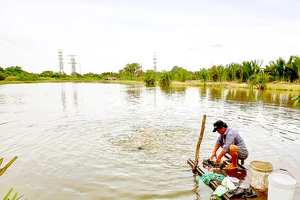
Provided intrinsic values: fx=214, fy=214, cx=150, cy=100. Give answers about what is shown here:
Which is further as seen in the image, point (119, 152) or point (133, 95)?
point (133, 95)

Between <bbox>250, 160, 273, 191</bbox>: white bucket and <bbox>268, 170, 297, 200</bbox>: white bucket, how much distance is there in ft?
1.58

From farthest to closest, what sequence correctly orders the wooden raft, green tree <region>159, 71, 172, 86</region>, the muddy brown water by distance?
green tree <region>159, 71, 172, 86</region>, the muddy brown water, the wooden raft

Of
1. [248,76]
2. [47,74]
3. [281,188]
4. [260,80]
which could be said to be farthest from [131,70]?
[281,188]

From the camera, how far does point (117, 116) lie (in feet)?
47.1

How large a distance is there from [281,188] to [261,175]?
81 centimetres

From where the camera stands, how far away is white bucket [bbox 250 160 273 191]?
4.38 metres

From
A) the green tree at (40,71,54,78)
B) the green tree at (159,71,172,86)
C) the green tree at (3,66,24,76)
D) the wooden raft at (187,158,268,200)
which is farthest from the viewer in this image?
the green tree at (40,71,54,78)

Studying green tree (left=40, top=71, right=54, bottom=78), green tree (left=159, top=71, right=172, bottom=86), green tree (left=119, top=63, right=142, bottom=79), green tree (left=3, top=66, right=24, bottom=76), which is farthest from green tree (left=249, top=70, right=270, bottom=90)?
green tree (left=3, top=66, right=24, bottom=76)

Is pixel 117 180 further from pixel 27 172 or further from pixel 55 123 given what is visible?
pixel 55 123

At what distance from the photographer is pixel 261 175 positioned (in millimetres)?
4418

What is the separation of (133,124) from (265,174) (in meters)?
8.45

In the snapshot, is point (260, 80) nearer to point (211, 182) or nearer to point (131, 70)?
point (211, 182)

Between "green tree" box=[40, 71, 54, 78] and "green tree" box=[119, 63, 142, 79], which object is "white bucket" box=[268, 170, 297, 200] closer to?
"green tree" box=[119, 63, 142, 79]

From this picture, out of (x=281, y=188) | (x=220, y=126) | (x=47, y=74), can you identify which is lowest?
(x=281, y=188)
